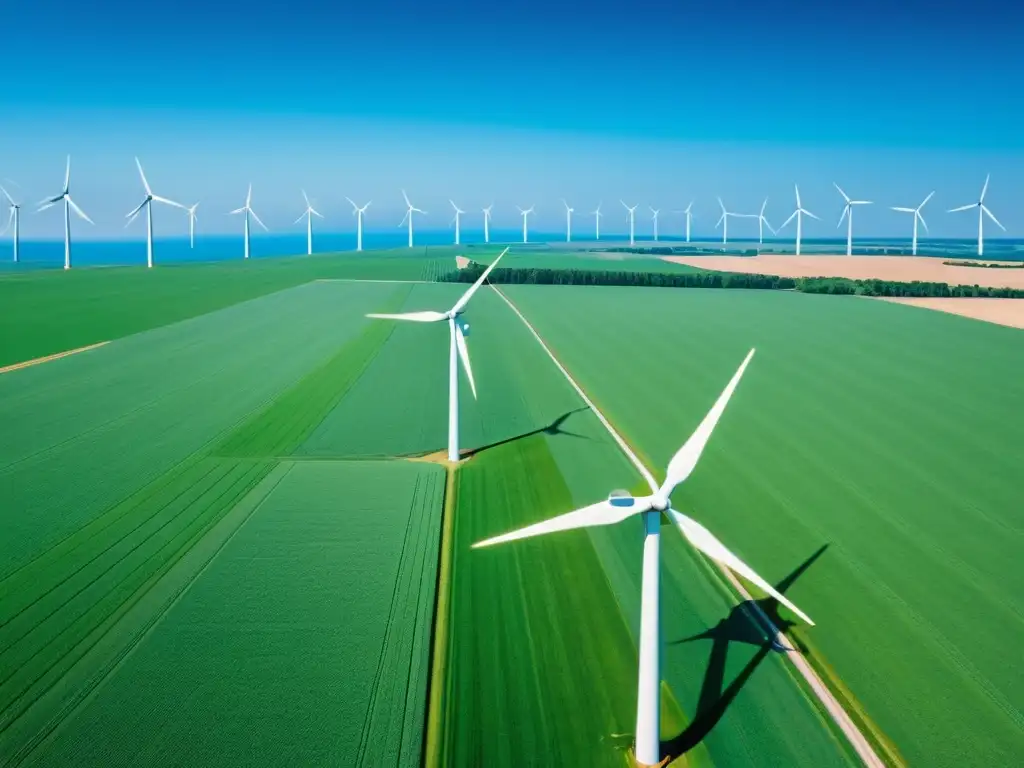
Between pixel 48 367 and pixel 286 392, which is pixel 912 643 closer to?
pixel 286 392

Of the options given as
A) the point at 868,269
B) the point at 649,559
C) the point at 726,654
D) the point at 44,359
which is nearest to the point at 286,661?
the point at 649,559

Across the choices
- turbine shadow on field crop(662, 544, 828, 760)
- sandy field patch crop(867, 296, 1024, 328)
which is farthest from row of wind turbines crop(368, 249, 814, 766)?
sandy field patch crop(867, 296, 1024, 328)

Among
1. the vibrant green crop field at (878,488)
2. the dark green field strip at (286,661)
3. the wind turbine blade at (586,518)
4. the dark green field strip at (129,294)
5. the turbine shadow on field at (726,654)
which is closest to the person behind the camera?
the wind turbine blade at (586,518)

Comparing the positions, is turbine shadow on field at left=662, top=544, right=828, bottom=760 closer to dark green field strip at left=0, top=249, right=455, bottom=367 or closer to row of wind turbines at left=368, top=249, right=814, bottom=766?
row of wind turbines at left=368, top=249, right=814, bottom=766

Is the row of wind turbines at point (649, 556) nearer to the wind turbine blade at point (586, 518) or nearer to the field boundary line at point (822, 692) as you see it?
the wind turbine blade at point (586, 518)

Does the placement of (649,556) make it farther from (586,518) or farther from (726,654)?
(726,654)

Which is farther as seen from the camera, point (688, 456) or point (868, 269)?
point (868, 269)

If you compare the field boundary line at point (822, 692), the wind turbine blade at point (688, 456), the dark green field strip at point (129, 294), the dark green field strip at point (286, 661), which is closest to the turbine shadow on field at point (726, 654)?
the field boundary line at point (822, 692)
